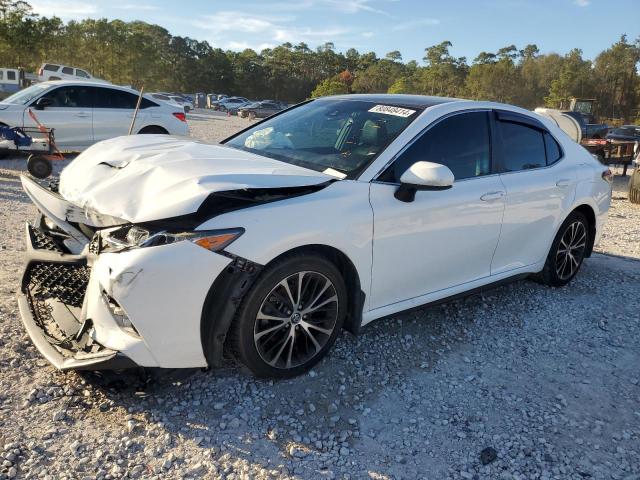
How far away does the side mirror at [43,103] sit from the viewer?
9555mm

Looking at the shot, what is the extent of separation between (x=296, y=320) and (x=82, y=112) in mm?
8820

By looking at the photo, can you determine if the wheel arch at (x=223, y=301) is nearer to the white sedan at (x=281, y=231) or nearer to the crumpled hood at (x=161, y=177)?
the white sedan at (x=281, y=231)

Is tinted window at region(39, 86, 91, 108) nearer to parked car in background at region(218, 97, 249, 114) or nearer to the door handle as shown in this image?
the door handle

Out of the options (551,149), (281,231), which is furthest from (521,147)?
(281,231)

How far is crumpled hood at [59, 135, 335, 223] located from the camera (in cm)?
259

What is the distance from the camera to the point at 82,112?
999 cm

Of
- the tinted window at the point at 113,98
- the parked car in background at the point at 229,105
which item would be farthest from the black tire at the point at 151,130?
the parked car in background at the point at 229,105

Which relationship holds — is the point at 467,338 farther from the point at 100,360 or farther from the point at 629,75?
the point at 629,75

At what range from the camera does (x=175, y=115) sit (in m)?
10.9

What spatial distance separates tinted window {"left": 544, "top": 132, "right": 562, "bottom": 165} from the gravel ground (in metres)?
1.54

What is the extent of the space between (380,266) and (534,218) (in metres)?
1.75

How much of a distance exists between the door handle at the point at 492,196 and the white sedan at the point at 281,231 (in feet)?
0.05

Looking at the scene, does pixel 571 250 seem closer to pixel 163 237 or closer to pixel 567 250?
pixel 567 250

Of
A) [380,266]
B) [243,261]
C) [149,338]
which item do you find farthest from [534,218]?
[149,338]
